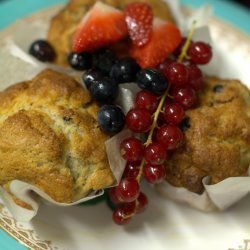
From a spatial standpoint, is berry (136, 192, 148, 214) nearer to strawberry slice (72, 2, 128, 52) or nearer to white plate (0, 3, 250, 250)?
white plate (0, 3, 250, 250)

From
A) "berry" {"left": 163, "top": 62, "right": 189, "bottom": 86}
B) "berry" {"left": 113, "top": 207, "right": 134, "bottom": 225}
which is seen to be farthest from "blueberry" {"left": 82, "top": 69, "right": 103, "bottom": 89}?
Answer: "berry" {"left": 113, "top": 207, "right": 134, "bottom": 225}

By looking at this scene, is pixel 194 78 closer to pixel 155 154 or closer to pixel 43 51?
pixel 155 154

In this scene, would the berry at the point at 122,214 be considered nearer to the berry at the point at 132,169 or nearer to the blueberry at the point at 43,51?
the berry at the point at 132,169

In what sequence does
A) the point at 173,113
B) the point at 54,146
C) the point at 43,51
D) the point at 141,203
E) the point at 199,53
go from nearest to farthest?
the point at 54,146, the point at 173,113, the point at 141,203, the point at 199,53, the point at 43,51

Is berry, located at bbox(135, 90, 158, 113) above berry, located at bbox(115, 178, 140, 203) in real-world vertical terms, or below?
above

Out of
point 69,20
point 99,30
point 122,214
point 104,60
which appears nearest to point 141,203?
point 122,214

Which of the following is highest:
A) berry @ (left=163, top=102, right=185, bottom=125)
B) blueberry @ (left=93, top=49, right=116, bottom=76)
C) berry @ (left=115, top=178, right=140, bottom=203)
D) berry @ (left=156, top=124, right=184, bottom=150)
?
blueberry @ (left=93, top=49, right=116, bottom=76)

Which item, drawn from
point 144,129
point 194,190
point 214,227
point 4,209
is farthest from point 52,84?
point 214,227

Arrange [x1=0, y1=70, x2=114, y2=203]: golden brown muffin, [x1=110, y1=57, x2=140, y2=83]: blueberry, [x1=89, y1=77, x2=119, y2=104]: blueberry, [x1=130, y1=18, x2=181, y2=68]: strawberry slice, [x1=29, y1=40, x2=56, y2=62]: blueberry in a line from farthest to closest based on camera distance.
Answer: [x1=29, y1=40, x2=56, y2=62]: blueberry → [x1=130, y1=18, x2=181, y2=68]: strawberry slice → [x1=110, y1=57, x2=140, y2=83]: blueberry → [x1=89, y1=77, x2=119, y2=104]: blueberry → [x1=0, y1=70, x2=114, y2=203]: golden brown muffin
